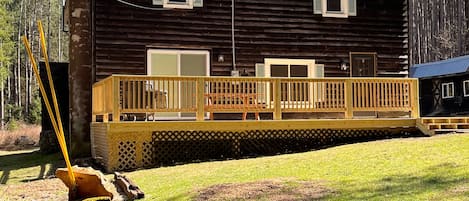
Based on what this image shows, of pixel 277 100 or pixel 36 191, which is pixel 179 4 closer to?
pixel 277 100

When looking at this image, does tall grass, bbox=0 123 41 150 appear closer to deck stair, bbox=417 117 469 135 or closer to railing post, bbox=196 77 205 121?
railing post, bbox=196 77 205 121

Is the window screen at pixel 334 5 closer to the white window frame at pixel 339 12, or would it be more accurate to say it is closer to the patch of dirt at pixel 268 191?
the white window frame at pixel 339 12

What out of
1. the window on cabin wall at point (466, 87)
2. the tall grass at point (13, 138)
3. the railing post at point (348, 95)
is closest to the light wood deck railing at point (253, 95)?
the railing post at point (348, 95)

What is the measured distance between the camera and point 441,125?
13242mm

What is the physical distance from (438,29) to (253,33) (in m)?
39.5

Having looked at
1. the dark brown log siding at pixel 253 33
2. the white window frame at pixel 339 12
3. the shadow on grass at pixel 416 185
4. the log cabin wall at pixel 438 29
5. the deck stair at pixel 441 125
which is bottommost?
the shadow on grass at pixel 416 185

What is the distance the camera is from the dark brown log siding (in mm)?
15023

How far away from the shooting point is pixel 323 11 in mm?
16828

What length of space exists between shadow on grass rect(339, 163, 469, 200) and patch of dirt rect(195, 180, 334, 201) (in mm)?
429

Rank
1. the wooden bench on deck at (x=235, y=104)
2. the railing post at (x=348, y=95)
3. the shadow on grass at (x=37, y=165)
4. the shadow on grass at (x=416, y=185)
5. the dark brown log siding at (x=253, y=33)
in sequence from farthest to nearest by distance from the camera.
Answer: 1. the dark brown log siding at (x=253, y=33)
2. the railing post at (x=348, y=95)
3. the shadow on grass at (x=37, y=165)
4. the wooden bench on deck at (x=235, y=104)
5. the shadow on grass at (x=416, y=185)

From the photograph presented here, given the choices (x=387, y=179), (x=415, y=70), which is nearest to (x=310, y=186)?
(x=387, y=179)

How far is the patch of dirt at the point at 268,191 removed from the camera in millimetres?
6980

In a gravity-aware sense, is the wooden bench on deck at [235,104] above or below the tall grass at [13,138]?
above

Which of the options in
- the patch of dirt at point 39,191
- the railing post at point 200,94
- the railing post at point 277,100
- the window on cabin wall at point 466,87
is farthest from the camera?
the window on cabin wall at point 466,87
